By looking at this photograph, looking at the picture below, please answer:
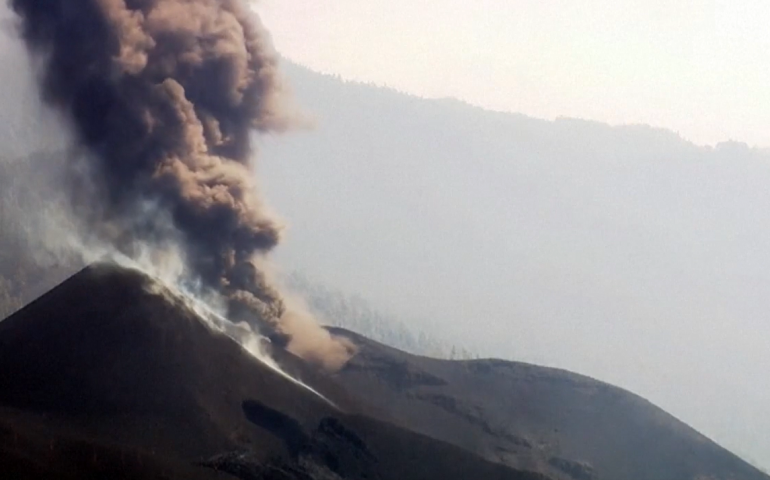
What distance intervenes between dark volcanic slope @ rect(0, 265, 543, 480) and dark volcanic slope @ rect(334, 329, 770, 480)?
763 inches

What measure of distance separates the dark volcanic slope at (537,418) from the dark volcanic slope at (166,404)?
19.4m

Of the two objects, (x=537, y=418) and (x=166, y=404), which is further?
(x=537, y=418)

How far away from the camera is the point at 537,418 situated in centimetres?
10131

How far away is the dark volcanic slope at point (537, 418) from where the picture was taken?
290 ft

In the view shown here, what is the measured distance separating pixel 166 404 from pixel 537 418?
54.8 metres

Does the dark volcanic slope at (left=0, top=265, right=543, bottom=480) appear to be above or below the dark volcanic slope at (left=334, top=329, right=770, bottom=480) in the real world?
below

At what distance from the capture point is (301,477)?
178ft

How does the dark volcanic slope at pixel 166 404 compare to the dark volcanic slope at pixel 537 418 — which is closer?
the dark volcanic slope at pixel 166 404

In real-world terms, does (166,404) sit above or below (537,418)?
below

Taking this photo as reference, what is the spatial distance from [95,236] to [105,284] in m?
17.1

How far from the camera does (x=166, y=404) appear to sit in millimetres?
58156

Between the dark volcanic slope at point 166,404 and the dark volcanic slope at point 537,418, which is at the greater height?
the dark volcanic slope at point 537,418

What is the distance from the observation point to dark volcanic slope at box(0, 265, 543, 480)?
52.4m

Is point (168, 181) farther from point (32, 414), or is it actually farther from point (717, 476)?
point (717, 476)
